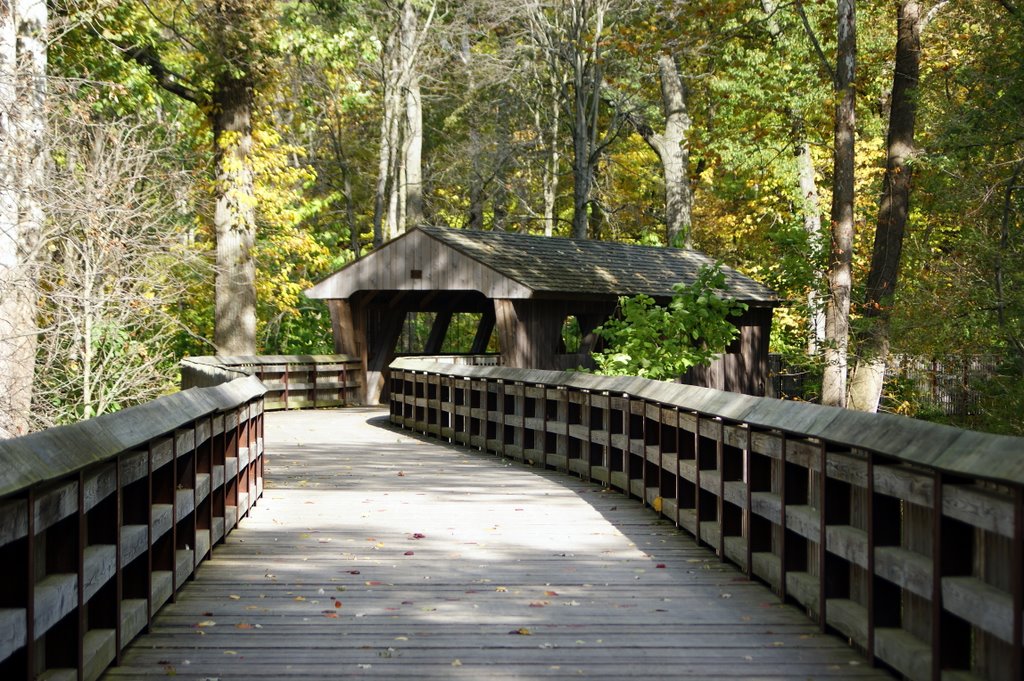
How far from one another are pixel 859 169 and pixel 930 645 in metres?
31.7

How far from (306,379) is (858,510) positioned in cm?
1924

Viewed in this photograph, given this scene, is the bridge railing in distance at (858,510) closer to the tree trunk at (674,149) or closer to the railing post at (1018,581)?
the railing post at (1018,581)

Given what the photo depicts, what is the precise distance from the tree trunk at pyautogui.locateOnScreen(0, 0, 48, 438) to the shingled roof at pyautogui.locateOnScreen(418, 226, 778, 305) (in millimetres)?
9042

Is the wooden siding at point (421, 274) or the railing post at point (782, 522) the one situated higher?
the wooden siding at point (421, 274)

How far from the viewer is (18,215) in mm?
12094

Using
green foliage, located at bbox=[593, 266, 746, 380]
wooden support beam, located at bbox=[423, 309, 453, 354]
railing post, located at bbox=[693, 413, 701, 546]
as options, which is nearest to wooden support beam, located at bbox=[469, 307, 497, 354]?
wooden support beam, located at bbox=[423, 309, 453, 354]

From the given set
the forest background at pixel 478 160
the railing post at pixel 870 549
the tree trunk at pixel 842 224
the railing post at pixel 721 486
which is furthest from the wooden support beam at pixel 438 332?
the railing post at pixel 870 549

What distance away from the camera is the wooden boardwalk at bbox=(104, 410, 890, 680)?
510 centimetres

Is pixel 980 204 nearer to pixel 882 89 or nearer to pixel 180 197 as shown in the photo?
pixel 180 197

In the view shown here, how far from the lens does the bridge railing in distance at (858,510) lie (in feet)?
12.9

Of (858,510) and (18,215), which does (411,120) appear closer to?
(18,215)

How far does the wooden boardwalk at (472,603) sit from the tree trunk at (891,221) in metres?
10.7

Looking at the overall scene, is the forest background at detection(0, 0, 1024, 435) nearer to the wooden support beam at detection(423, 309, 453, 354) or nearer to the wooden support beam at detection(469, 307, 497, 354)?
the wooden support beam at detection(423, 309, 453, 354)

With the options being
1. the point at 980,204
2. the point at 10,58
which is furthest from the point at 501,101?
the point at 10,58
